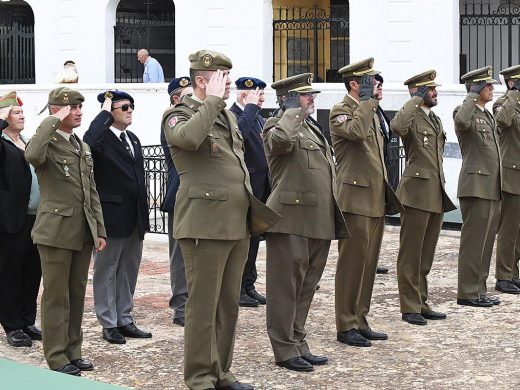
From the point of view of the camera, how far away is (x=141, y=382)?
23.9 feet

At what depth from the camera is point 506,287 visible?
10.4 m

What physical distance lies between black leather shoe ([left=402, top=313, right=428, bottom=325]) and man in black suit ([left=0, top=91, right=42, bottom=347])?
2.69 metres

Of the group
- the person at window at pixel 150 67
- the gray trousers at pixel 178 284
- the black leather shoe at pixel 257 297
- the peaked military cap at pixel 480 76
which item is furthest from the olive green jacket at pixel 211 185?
the person at window at pixel 150 67

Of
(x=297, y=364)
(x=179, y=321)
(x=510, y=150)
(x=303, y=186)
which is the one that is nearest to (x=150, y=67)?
(x=510, y=150)

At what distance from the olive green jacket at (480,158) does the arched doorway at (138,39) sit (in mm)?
11005

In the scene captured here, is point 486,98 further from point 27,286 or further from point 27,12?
point 27,12

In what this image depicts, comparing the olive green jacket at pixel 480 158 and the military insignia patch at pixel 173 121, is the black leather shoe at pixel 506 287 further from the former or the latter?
the military insignia patch at pixel 173 121

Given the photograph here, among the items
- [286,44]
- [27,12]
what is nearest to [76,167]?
[286,44]

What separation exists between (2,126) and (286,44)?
12225mm

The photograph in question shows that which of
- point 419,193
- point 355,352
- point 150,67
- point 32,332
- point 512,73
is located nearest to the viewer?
point 355,352

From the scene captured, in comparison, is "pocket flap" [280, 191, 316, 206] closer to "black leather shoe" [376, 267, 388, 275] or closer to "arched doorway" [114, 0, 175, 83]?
"black leather shoe" [376, 267, 388, 275]

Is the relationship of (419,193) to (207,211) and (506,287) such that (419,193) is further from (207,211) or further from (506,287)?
(207,211)

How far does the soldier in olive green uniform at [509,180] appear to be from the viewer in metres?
10.2

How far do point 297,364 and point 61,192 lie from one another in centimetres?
180
